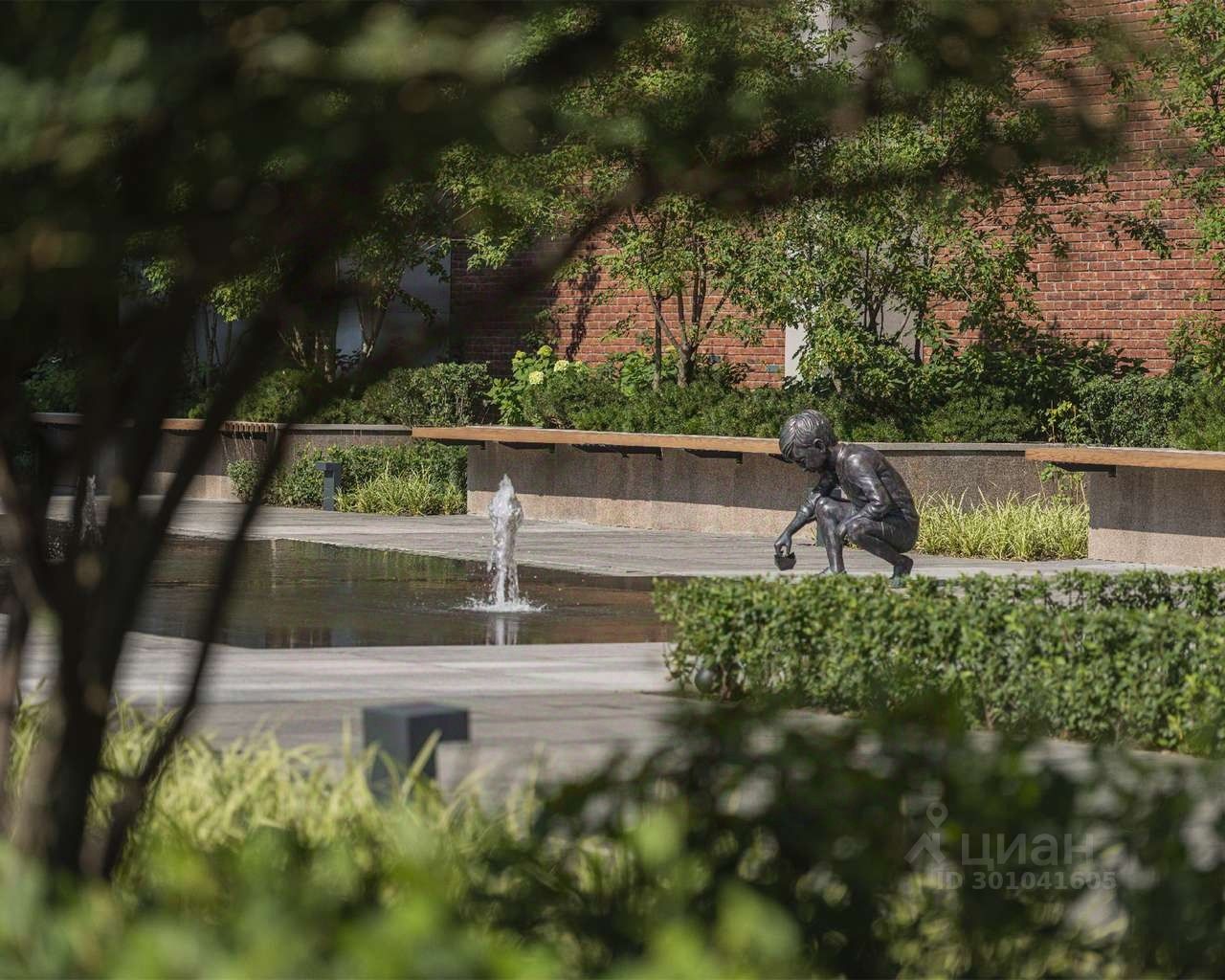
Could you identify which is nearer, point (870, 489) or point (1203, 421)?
point (870, 489)

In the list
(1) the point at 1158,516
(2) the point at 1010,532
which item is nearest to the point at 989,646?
(1) the point at 1158,516

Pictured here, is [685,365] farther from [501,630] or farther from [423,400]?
[501,630]

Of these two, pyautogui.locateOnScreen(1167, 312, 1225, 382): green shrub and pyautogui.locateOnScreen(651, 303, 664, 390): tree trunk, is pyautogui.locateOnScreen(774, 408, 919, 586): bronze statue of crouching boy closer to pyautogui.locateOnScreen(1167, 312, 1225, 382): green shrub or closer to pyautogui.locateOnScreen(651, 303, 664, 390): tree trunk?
pyautogui.locateOnScreen(1167, 312, 1225, 382): green shrub

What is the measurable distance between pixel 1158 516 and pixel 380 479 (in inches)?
467

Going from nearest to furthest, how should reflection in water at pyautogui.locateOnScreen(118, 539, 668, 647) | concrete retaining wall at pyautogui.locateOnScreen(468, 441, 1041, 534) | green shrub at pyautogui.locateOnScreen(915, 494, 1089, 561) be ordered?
reflection in water at pyautogui.locateOnScreen(118, 539, 668, 647)
green shrub at pyautogui.locateOnScreen(915, 494, 1089, 561)
concrete retaining wall at pyautogui.locateOnScreen(468, 441, 1041, 534)

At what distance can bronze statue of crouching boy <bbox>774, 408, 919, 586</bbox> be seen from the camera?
1581 cm

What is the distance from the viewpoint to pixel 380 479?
29.1 metres

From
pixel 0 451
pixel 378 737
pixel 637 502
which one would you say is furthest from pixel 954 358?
pixel 0 451

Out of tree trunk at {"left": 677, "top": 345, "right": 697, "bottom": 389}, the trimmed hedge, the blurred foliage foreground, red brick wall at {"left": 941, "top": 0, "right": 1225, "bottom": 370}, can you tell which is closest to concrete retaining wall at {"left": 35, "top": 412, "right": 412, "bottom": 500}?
tree trunk at {"left": 677, "top": 345, "right": 697, "bottom": 389}

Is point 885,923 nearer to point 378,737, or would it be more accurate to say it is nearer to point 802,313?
point 378,737

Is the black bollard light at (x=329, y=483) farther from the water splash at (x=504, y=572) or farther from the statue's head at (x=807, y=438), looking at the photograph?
the statue's head at (x=807, y=438)

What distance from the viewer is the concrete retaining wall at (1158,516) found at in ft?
65.3

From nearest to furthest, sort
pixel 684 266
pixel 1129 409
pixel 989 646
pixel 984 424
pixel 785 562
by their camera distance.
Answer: pixel 989 646, pixel 785 562, pixel 1129 409, pixel 984 424, pixel 684 266

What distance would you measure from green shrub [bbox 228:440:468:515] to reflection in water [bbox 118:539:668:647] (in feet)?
21.8
